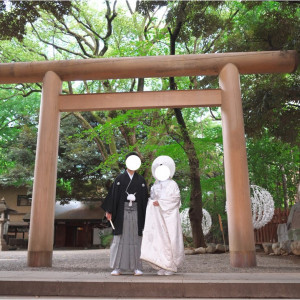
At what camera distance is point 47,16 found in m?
16.6

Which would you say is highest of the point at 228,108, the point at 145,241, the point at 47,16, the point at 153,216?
the point at 47,16

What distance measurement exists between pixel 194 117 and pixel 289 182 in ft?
21.2

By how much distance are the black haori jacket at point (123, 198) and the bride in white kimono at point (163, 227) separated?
0.16 m

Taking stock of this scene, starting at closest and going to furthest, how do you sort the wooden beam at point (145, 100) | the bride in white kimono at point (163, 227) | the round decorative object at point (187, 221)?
the bride in white kimono at point (163, 227), the wooden beam at point (145, 100), the round decorative object at point (187, 221)

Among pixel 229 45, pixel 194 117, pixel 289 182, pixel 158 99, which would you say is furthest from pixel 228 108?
pixel 289 182

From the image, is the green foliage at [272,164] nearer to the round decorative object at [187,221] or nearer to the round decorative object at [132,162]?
the round decorative object at [187,221]

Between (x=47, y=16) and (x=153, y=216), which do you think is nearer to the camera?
(x=153, y=216)

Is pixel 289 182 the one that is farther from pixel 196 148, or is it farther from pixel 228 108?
pixel 228 108

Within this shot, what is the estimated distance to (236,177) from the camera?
6309mm

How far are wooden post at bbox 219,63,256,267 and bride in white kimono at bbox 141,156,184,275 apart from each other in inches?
58.3

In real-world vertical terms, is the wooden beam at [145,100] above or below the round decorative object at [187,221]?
above

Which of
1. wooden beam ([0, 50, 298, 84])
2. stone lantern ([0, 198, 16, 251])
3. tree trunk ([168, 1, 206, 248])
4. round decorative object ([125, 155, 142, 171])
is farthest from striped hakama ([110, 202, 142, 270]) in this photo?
stone lantern ([0, 198, 16, 251])

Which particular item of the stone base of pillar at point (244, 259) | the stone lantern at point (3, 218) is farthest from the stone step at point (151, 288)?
the stone lantern at point (3, 218)

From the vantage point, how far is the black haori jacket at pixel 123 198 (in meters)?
5.30
